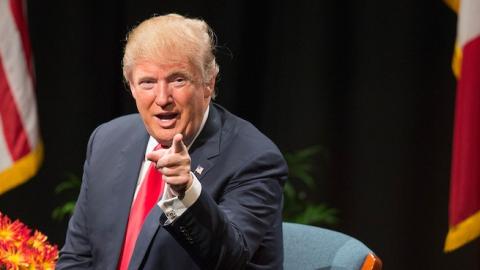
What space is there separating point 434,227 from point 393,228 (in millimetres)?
183

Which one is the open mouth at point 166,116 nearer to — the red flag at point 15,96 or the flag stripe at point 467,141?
the flag stripe at point 467,141

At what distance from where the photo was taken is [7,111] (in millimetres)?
3801

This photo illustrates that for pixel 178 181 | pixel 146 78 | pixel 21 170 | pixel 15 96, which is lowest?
pixel 21 170

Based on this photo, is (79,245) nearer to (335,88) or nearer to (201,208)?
(201,208)

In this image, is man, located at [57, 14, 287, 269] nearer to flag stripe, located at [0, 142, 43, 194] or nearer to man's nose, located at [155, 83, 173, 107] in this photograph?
man's nose, located at [155, 83, 173, 107]

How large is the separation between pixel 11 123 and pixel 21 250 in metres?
2.04

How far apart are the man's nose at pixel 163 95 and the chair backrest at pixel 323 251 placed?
61 cm

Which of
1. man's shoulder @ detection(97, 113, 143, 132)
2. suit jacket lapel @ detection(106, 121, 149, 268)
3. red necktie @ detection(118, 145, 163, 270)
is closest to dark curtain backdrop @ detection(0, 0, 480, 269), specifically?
man's shoulder @ detection(97, 113, 143, 132)

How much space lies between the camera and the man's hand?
1820 millimetres

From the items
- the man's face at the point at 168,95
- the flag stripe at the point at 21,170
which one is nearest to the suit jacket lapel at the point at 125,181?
the man's face at the point at 168,95

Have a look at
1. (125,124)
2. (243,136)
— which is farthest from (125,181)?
(243,136)

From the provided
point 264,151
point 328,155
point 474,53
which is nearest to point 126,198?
point 264,151

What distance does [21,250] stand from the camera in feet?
6.11

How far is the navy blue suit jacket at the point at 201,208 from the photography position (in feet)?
6.48
